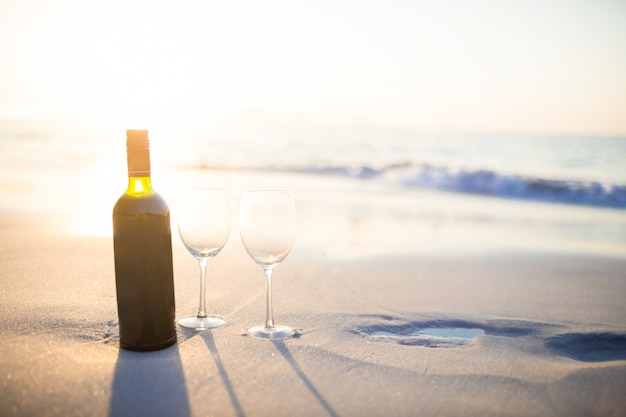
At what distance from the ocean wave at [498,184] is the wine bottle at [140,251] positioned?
9.03 m

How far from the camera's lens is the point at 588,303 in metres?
2.84

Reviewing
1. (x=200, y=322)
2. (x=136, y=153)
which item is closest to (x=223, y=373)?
(x=200, y=322)

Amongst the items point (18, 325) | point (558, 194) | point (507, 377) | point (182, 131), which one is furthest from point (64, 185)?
point (182, 131)

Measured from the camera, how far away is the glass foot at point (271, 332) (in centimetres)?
208

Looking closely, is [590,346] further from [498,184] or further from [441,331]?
[498,184]

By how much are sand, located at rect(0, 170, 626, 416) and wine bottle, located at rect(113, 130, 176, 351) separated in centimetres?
11

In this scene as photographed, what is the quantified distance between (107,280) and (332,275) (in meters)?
1.21

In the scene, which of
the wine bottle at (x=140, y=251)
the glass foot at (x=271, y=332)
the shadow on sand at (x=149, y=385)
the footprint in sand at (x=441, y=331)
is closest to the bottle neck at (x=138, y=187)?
the wine bottle at (x=140, y=251)

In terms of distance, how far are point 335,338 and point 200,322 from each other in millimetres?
521

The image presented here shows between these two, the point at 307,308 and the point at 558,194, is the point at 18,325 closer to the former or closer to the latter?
the point at 307,308

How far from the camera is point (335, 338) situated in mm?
2125

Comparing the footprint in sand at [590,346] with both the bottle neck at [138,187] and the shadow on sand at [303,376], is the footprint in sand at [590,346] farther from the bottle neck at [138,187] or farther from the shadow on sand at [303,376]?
the bottle neck at [138,187]

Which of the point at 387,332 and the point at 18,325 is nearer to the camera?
the point at 18,325

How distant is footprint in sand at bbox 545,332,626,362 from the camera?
213 cm
